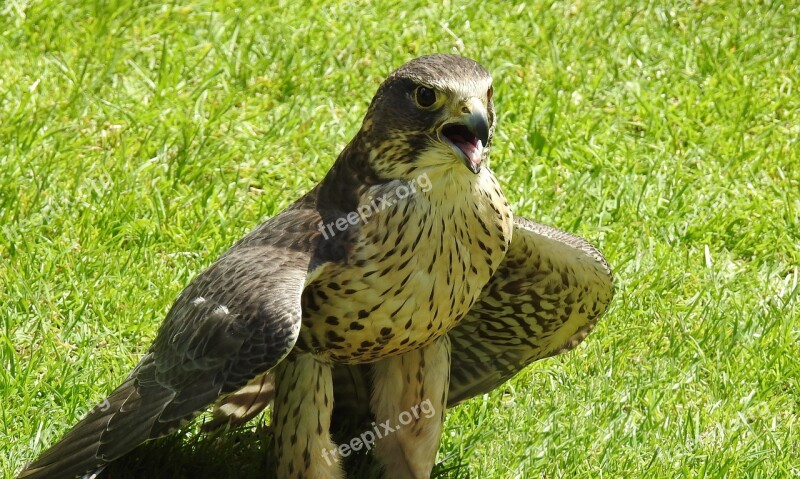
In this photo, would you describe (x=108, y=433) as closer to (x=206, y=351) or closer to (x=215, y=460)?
(x=206, y=351)

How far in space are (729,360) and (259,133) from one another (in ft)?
9.26

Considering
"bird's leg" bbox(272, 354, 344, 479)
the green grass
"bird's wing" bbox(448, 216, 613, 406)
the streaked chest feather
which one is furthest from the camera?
the green grass

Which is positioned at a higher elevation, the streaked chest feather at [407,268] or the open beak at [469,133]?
the open beak at [469,133]

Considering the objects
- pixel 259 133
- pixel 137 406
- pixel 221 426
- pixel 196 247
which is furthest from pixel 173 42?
pixel 137 406

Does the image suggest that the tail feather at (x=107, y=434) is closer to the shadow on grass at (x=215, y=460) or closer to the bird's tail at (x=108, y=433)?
the bird's tail at (x=108, y=433)

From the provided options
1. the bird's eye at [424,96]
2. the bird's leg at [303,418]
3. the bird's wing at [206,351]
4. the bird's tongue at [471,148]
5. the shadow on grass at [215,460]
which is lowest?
the shadow on grass at [215,460]

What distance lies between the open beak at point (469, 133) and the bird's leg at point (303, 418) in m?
0.99

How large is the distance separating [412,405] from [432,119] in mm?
1331

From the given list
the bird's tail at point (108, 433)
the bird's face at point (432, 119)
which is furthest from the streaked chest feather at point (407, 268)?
the bird's tail at point (108, 433)

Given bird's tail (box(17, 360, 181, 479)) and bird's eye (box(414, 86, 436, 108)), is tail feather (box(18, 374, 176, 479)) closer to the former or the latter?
bird's tail (box(17, 360, 181, 479))

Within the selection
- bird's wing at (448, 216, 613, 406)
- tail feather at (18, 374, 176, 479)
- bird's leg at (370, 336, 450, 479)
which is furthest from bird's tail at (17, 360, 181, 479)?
bird's wing at (448, 216, 613, 406)

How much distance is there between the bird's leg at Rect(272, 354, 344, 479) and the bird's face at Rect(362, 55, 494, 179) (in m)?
0.79

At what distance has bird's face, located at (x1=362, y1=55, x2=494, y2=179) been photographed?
445 centimetres

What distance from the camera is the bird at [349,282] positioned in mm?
4453
